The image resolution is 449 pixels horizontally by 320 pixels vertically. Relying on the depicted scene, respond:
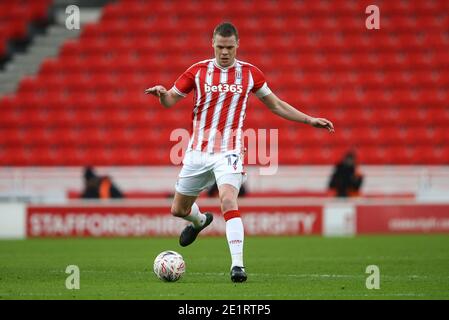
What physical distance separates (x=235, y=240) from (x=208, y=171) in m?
0.91

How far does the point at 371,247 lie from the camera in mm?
14453

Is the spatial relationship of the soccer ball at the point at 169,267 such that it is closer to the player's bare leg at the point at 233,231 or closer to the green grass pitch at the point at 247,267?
the green grass pitch at the point at 247,267

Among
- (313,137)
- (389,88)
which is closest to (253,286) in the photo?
(313,137)

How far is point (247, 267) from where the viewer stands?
10383mm

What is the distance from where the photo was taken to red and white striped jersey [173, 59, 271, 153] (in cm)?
902

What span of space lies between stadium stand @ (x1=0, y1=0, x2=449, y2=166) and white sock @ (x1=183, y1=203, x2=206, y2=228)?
11984 millimetres

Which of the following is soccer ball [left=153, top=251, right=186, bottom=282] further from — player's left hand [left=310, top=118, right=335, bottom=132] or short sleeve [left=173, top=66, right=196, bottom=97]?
player's left hand [left=310, top=118, right=335, bottom=132]

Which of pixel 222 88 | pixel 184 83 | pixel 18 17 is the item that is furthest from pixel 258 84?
pixel 18 17

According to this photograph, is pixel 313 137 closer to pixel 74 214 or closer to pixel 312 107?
pixel 312 107

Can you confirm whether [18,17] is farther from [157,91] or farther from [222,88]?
[157,91]

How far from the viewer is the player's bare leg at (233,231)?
842 cm
